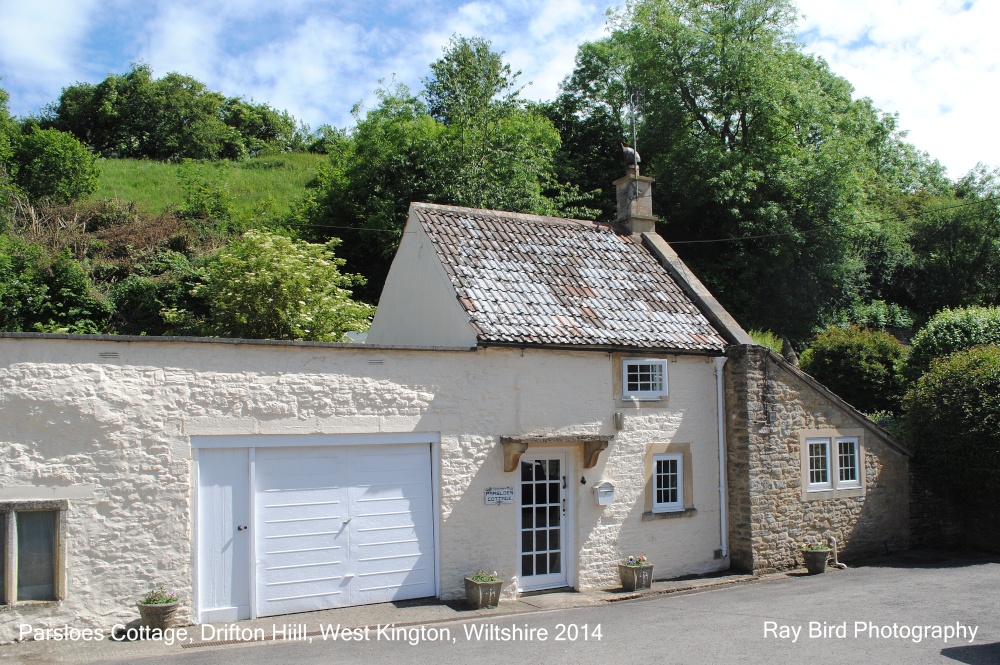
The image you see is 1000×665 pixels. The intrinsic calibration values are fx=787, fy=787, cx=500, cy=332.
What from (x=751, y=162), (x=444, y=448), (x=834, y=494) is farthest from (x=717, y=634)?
(x=751, y=162)

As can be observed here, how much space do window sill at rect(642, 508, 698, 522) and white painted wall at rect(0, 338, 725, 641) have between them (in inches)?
5.0

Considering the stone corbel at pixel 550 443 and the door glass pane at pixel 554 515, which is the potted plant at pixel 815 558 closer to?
the stone corbel at pixel 550 443

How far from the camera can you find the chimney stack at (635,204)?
→ 17.1 m

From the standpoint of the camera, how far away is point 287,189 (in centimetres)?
4325

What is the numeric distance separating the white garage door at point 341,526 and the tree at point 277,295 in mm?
8542

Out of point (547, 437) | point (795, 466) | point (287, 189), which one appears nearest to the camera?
point (547, 437)

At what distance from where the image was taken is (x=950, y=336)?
2117 centimetres

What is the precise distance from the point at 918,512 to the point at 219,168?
41948 millimetres

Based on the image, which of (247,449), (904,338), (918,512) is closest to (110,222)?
(247,449)

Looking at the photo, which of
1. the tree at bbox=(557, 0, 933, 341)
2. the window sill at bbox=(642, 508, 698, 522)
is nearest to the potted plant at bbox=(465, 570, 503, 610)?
the window sill at bbox=(642, 508, 698, 522)

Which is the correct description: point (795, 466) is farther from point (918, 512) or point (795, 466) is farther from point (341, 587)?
point (341, 587)

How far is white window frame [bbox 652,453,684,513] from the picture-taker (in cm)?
1312

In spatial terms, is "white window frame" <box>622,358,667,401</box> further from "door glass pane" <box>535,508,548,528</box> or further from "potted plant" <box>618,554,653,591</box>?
"potted plant" <box>618,554,653,591</box>

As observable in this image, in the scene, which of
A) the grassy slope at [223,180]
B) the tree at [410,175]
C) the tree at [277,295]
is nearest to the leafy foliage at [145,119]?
the grassy slope at [223,180]
